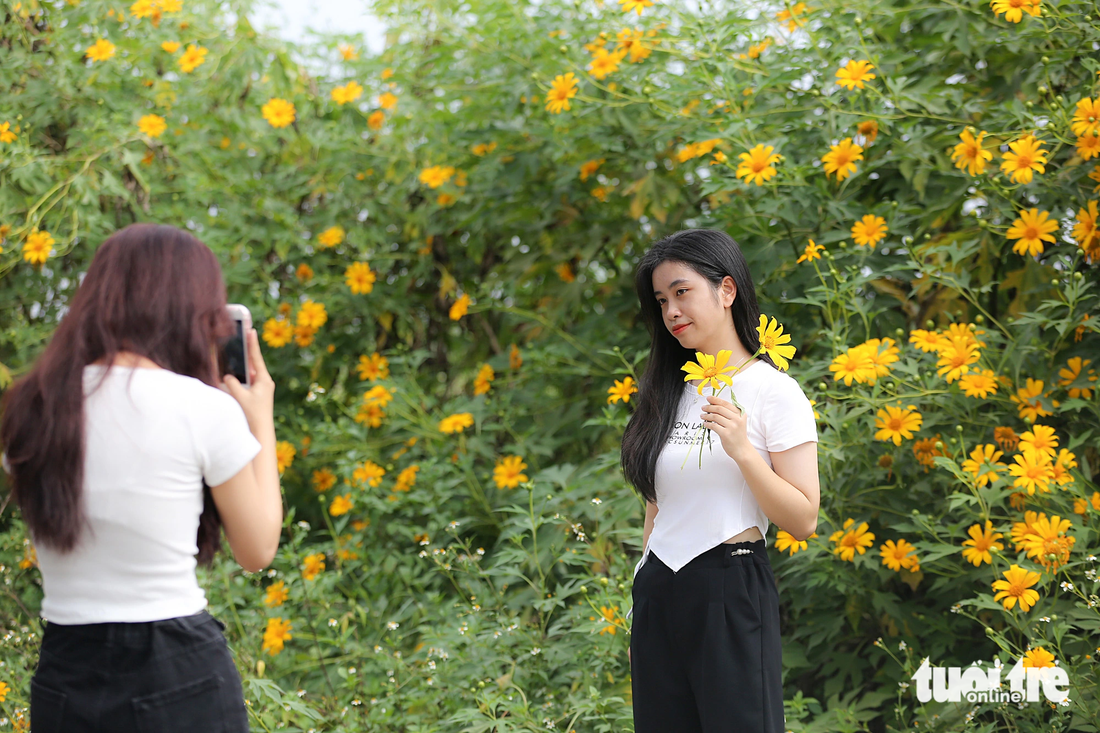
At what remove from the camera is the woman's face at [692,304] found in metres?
1.57

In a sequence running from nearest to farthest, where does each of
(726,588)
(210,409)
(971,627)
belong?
(210,409)
(726,588)
(971,627)

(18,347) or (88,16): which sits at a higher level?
(88,16)

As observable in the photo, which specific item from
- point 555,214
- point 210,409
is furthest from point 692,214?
point 210,409

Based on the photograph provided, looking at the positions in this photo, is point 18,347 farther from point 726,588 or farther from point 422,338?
point 726,588

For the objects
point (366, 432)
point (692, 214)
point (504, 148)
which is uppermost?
point (504, 148)

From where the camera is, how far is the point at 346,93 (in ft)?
11.1

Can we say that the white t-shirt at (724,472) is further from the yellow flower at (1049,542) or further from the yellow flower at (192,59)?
the yellow flower at (192,59)

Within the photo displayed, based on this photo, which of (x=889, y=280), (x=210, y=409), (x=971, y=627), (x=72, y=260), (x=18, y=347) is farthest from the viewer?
(x=72, y=260)

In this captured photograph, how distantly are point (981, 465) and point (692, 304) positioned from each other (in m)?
0.80

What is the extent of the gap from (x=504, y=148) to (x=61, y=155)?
5.26 feet

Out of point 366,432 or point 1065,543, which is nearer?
point 1065,543

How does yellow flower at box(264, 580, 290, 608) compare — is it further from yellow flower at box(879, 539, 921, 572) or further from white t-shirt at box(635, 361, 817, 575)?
yellow flower at box(879, 539, 921, 572)

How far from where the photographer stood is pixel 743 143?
90.9 inches

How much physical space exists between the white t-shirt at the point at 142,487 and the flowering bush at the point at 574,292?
3.00 ft
